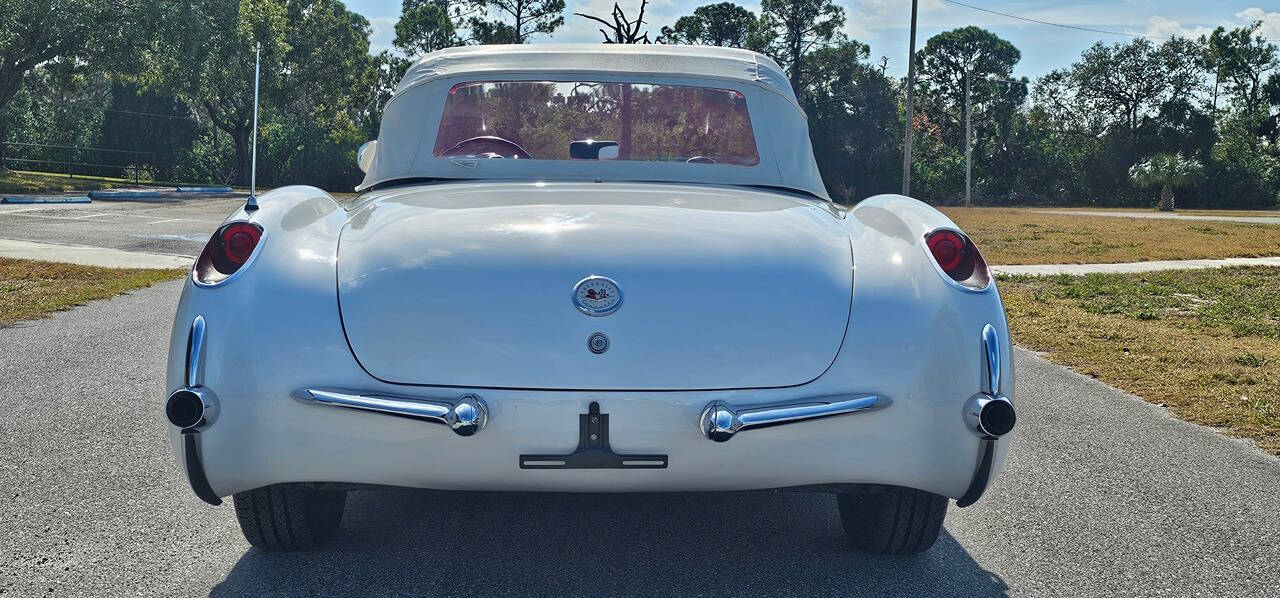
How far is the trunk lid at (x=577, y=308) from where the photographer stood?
278 cm

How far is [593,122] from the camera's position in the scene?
4141 millimetres

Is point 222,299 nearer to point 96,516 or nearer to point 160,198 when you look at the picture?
point 96,516

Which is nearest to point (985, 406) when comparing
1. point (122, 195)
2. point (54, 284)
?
point (54, 284)

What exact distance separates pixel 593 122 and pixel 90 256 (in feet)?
40.1

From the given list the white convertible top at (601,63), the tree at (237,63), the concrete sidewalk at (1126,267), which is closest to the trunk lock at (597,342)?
the white convertible top at (601,63)

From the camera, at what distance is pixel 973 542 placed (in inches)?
144

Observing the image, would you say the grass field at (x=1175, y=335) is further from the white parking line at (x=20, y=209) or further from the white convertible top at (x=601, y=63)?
the white parking line at (x=20, y=209)

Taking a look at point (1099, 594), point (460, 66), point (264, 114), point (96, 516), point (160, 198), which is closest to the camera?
point (1099, 594)

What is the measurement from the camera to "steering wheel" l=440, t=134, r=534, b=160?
13.4 ft

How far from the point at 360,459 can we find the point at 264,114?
4737cm

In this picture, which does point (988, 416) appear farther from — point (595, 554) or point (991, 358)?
point (595, 554)

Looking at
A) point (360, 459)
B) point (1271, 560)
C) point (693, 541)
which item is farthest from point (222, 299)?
point (1271, 560)

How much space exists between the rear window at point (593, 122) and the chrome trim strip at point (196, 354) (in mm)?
1418

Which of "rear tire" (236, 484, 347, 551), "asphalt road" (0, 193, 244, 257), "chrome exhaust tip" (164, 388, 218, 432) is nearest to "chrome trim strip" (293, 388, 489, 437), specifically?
"chrome exhaust tip" (164, 388, 218, 432)
